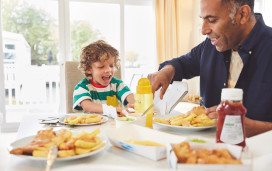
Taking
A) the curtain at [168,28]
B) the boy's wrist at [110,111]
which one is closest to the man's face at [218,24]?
the boy's wrist at [110,111]

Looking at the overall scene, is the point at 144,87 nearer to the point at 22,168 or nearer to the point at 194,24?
the point at 22,168

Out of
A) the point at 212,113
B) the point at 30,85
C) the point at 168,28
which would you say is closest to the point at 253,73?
the point at 212,113

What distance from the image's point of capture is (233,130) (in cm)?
65

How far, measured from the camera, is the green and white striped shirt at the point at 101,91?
1657mm

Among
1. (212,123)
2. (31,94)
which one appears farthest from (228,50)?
(31,94)

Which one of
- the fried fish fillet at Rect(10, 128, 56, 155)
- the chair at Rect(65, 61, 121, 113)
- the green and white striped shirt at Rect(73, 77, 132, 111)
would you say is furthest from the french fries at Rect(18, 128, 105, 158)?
the chair at Rect(65, 61, 121, 113)

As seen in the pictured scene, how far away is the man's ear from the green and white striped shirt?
926mm

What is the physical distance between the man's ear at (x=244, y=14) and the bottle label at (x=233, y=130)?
77cm

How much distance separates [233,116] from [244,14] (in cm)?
79

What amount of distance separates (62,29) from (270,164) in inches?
148

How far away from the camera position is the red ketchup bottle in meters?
0.63

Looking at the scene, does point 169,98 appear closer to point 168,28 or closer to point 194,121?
point 194,121

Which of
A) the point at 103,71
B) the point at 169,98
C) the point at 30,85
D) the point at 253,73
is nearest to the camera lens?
the point at 253,73

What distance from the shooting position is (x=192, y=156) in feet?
1.70
